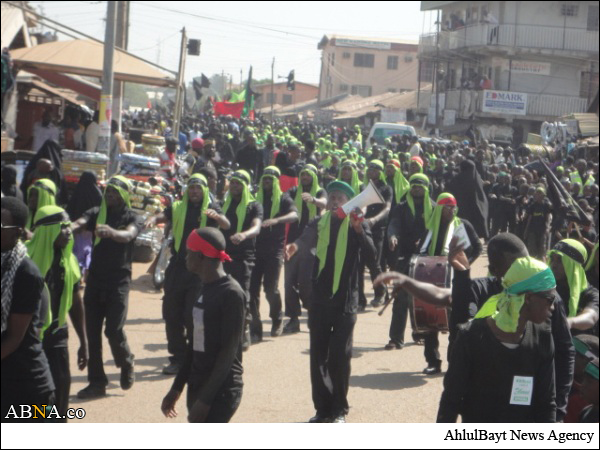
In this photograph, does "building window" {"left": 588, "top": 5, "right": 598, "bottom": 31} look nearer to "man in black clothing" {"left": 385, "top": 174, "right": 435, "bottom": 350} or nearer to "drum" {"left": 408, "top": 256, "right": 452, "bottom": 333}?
"man in black clothing" {"left": 385, "top": 174, "right": 435, "bottom": 350}

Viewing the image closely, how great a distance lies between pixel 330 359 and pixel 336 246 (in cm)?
85

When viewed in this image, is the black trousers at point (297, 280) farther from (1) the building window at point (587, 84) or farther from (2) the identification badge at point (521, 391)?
(1) the building window at point (587, 84)

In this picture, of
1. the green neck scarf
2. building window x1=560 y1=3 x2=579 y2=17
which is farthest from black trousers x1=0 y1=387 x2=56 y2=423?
building window x1=560 y1=3 x2=579 y2=17

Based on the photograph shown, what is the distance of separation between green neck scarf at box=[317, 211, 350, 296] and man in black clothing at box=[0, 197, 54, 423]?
2.80 m

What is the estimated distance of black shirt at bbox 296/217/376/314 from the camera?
23.4 feet

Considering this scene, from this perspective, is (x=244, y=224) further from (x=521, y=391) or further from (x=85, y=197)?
(x=521, y=391)

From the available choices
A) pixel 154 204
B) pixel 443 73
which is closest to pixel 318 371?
pixel 154 204

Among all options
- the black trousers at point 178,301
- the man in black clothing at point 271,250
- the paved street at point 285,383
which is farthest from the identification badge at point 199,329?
the man in black clothing at point 271,250

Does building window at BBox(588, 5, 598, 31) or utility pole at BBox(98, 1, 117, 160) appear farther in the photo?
building window at BBox(588, 5, 598, 31)

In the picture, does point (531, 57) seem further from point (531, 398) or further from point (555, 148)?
point (531, 398)

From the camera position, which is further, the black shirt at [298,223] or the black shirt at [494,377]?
the black shirt at [298,223]

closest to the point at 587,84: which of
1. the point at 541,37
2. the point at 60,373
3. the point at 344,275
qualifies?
the point at 541,37

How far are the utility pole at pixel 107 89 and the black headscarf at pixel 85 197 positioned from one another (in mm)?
7045

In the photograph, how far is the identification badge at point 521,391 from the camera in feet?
13.0
